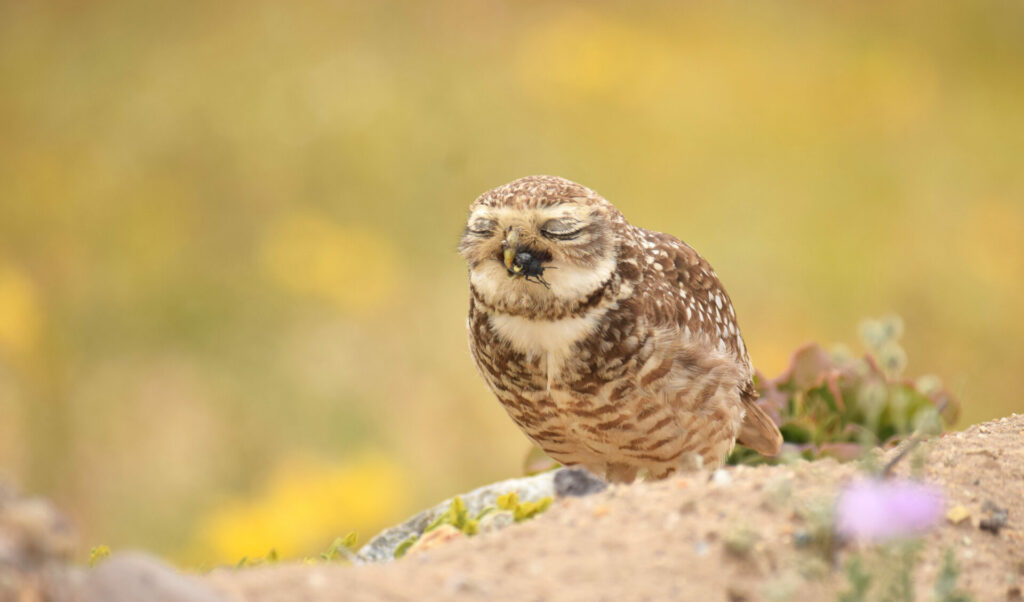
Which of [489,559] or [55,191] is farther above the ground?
[55,191]

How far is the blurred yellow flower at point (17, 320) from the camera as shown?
500cm

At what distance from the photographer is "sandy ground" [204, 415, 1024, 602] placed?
178 cm

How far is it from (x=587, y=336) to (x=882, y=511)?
137 cm

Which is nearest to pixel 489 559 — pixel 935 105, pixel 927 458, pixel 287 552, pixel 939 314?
pixel 927 458

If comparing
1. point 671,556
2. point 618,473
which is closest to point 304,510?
point 618,473

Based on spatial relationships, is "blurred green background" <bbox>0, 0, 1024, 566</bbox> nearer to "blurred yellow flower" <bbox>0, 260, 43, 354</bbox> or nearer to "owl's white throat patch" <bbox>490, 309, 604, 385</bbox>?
"blurred yellow flower" <bbox>0, 260, 43, 354</bbox>

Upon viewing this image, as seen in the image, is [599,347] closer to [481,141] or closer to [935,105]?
[481,141]

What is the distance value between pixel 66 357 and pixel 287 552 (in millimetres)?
1600

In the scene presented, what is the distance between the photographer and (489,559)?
1943 millimetres

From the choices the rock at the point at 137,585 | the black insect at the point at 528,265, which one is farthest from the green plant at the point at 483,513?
the rock at the point at 137,585

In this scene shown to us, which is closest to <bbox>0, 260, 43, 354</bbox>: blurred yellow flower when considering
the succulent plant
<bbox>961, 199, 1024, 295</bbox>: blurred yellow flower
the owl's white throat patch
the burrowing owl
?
the burrowing owl

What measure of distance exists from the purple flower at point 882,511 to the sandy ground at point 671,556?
52 mm

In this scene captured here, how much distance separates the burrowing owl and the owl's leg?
16 cm

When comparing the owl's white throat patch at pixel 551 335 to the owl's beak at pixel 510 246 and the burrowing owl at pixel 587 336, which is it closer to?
the burrowing owl at pixel 587 336
